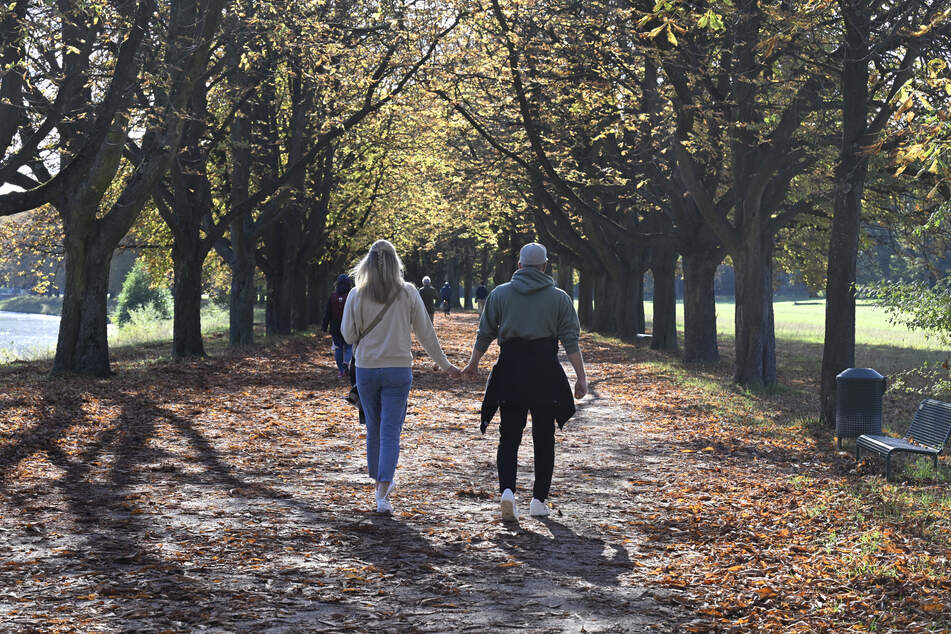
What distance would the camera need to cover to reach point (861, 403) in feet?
36.8

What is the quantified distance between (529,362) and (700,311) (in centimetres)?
1822

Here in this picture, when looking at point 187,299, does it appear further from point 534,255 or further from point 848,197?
point 534,255

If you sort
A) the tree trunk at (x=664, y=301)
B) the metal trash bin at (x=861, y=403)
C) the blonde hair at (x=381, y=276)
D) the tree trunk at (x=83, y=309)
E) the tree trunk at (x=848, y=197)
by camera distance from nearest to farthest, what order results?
the blonde hair at (x=381, y=276)
the metal trash bin at (x=861, y=403)
the tree trunk at (x=848, y=197)
the tree trunk at (x=83, y=309)
the tree trunk at (x=664, y=301)

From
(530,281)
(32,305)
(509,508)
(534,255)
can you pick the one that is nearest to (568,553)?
(509,508)

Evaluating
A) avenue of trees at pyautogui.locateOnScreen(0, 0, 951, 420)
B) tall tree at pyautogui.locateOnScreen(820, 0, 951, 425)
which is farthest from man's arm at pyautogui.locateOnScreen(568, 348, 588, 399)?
tall tree at pyautogui.locateOnScreen(820, 0, 951, 425)

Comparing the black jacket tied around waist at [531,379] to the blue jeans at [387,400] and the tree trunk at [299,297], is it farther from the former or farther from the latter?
the tree trunk at [299,297]

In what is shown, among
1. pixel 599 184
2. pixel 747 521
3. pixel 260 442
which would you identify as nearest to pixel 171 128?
pixel 260 442

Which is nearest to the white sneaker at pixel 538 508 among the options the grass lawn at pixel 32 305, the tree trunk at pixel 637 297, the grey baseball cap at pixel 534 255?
the grey baseball cap at pixel 534 255

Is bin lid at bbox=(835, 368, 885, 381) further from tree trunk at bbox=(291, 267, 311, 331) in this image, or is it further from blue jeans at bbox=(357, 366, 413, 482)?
tree trunk at bbox=(291, 267, 311, 331)

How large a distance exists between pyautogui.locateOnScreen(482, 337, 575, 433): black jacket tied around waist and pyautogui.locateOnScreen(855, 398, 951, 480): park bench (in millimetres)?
3716

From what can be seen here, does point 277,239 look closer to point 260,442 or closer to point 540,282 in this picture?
point 260,442

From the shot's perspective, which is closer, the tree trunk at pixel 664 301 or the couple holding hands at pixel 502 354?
the couple holding hands at pixel 502 354

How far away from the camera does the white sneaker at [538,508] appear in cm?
780

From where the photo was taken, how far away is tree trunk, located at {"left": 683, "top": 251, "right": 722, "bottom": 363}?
80.9 ft
